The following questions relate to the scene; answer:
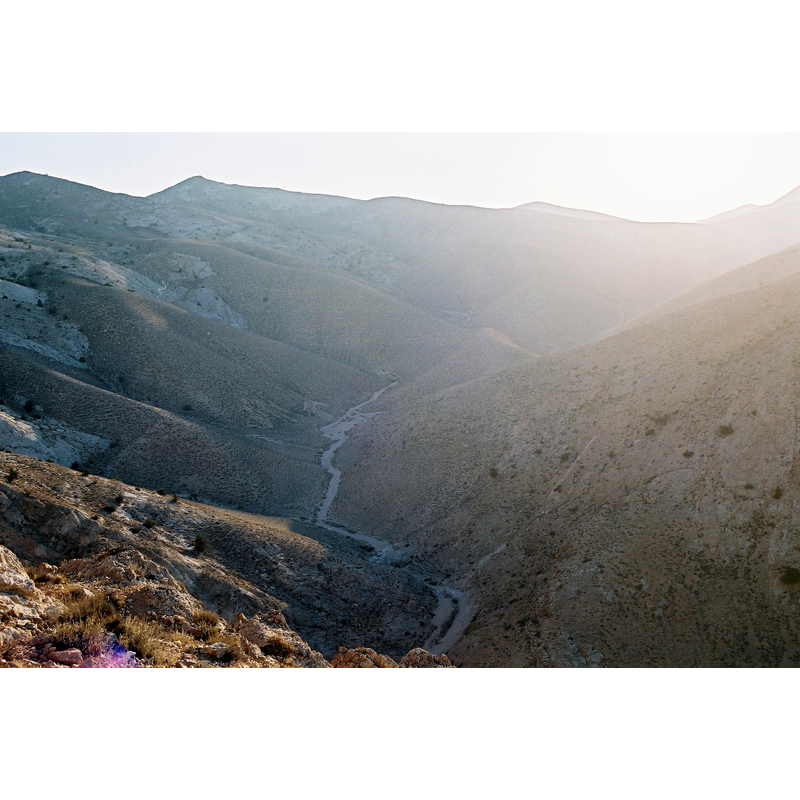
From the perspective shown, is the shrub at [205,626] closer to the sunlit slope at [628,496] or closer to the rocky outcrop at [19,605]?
the rocky outcrop at [19,605]

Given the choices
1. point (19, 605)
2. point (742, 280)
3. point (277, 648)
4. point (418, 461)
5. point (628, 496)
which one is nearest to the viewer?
point (19, 605)

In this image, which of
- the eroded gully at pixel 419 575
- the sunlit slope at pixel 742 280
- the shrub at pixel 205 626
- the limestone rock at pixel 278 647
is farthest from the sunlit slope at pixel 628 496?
the shrub at pixel 205 626

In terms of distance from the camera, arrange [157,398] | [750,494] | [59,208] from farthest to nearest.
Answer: [59,208] < [157,398] < [750,494]

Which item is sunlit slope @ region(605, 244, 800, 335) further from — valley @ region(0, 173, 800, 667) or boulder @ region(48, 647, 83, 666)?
boulder @ region(48, 647, 83, 666)

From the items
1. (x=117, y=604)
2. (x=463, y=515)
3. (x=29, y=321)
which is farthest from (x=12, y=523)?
(x=29, y=321)

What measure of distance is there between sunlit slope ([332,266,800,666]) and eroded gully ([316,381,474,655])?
0.84 m

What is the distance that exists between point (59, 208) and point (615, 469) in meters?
125

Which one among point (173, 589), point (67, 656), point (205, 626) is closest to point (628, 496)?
point (173, 589)

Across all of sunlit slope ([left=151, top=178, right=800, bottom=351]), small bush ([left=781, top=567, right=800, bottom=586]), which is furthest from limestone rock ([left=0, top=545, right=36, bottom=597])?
sunlit slope ([left=151, top=178, right=800, bottom=351])

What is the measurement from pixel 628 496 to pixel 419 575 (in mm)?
11350

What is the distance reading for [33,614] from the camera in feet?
28.4

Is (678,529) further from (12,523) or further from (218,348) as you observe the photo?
(218,348)

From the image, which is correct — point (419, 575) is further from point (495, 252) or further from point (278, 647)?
point (495, 252)

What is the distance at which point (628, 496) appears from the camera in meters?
26.1
